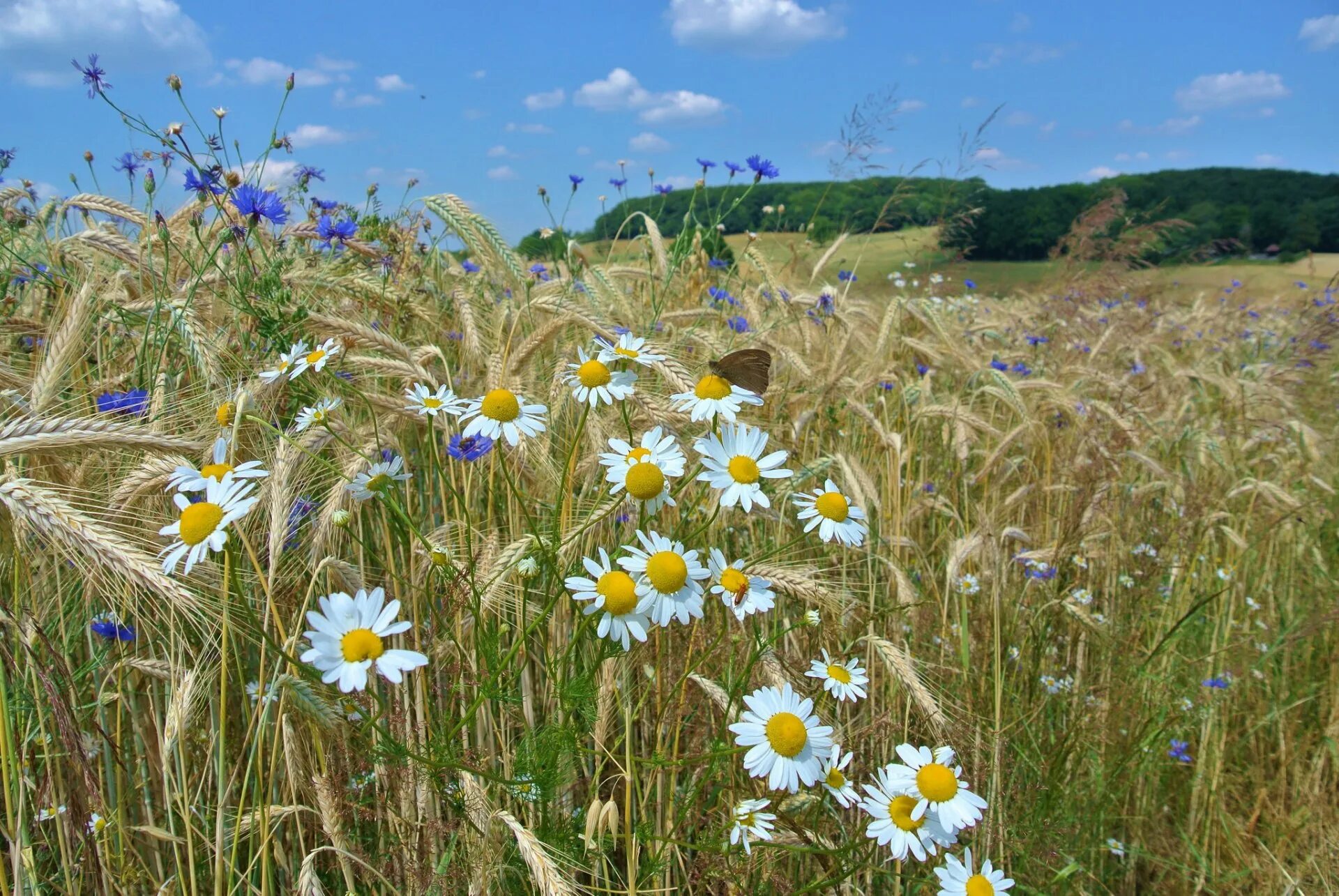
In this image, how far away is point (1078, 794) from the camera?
7.27 ft

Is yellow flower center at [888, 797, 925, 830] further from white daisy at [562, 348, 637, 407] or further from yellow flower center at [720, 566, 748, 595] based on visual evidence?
white daisy at [562, 348, 637, 407]

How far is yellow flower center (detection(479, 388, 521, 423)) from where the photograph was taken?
1433 mm

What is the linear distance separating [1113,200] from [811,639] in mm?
4705

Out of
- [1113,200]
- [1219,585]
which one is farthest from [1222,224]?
[1219,585]

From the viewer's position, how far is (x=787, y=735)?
124 centimetres

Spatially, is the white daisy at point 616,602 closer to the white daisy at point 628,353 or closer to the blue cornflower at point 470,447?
the white daisy at point 628,353

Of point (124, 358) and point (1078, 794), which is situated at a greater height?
point (124, 358)

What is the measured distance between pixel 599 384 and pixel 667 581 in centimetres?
43

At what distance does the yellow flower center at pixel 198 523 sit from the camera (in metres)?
1.16

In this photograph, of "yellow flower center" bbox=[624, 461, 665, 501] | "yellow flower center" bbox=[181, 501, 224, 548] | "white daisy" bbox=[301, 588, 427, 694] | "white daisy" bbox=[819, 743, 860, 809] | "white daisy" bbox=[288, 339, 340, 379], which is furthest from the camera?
"white daisy" bbox=[288, 339, 340, 379]

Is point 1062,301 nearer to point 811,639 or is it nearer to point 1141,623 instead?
point 1141,623

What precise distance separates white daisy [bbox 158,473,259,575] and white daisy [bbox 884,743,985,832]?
111 centimetres

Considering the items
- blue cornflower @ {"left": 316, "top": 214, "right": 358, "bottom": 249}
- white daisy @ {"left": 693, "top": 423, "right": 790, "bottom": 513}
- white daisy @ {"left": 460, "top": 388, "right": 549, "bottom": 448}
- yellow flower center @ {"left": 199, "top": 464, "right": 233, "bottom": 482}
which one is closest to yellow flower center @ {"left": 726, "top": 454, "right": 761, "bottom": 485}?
white daisy @ {"left": 693, "top": 423, "right": 790, "bottom": 513}

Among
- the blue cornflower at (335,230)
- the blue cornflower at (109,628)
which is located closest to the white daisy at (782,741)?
the blue cornflower at (109,628)
